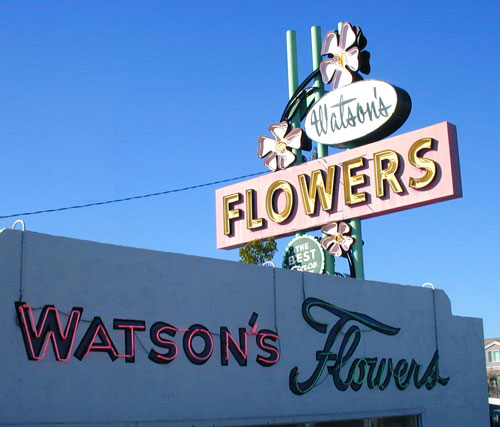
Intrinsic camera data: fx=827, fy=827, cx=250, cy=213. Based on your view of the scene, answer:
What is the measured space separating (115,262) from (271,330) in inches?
154

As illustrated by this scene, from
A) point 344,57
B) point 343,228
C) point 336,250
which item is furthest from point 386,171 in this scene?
point 344,57

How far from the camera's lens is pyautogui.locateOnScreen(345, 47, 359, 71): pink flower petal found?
78.1ft

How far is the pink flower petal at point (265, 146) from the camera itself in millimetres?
25984

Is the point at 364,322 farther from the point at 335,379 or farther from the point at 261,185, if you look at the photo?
the point at 261,185

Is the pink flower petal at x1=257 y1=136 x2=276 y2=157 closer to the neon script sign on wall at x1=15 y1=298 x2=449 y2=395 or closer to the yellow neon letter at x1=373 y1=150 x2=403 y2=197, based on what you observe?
the yellow neon letter at x1=373 y1=150 x2=403 y2=197

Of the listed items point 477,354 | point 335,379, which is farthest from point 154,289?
point 477,354

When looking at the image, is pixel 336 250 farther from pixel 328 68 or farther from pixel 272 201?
pixel 328 68

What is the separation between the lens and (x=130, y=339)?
44.8ft

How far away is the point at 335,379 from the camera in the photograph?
57.2ft

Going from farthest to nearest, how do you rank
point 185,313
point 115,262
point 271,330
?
1. point 271,330
2. point 185,313
3. point 115,262

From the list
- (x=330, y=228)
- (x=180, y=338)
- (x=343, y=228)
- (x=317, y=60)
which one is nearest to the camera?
(x=180, y=338)

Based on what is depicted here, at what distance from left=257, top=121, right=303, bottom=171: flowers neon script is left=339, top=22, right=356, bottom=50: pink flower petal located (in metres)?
2.88

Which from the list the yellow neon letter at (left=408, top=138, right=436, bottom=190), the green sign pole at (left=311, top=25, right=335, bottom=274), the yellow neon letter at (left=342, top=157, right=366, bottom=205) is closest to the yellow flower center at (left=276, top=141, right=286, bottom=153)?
the green sign pole at (left=311, top=25, right=335, bottom=274)

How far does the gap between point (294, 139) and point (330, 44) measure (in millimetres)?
3045
